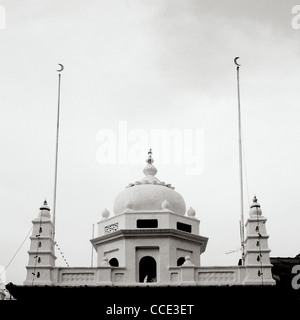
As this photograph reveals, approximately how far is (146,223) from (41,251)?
5.67m

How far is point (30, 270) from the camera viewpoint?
29266 millimetres

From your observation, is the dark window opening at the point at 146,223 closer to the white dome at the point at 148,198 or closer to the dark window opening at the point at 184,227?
the white dome at the point at 148,198

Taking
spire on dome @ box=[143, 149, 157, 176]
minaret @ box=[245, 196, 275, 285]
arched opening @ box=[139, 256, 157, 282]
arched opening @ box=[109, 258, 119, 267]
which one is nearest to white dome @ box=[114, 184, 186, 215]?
spire on dome @ box=[143, 149, 157, 176]

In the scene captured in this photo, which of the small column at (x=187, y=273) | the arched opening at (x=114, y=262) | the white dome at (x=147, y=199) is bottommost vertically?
the small column at (x=187, y=273)

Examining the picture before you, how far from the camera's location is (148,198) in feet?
110

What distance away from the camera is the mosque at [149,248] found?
29.2 meters

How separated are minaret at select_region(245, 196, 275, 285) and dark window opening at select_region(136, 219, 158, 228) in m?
4.75

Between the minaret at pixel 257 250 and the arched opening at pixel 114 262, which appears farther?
the arched opening at pixel 114 262

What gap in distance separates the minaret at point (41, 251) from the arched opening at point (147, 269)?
4317mm

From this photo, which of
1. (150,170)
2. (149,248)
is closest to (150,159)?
(150,170)

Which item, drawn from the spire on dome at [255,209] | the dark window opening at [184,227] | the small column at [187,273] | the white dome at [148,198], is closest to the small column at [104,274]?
the small column at [187,273]
